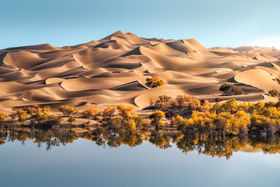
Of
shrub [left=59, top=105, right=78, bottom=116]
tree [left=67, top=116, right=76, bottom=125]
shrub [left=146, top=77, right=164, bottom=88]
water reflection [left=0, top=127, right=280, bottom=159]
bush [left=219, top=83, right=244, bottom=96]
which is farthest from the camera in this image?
shrub [left=146, top=77, right=164, bottom=88]

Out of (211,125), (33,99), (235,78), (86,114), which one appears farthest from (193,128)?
(235,78)

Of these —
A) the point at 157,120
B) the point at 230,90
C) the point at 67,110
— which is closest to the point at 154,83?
the point at 230,90

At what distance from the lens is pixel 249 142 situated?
87.9 meters

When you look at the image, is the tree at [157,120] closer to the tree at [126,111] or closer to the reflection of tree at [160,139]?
the reflection of tree at [160,139]

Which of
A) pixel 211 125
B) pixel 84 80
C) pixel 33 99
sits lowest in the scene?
pixel 211 125

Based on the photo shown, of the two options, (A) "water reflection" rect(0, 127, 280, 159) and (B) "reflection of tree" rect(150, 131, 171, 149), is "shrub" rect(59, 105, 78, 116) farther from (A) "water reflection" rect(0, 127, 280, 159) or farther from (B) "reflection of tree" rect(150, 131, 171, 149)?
(B) "reflection of tree" rect(150, 131, 171, 149)

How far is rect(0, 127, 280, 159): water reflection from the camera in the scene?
82375 millimetres

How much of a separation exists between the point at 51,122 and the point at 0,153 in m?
29.7

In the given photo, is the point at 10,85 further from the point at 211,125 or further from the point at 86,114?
the point at 211,125

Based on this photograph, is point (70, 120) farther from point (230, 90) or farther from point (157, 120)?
point (230, 90)

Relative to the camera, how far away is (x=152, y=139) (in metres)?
90.7

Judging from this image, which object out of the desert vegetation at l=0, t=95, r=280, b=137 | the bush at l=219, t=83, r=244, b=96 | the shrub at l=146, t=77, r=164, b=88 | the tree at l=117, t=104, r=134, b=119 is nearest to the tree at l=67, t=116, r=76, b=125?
the desert vegetation at l=0, t=95, r=280, b=137

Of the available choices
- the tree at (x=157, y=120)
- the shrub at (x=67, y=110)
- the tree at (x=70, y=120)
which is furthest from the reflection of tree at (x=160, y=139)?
the shrub at (x=67, y=110)

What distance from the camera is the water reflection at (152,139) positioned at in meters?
82.4
